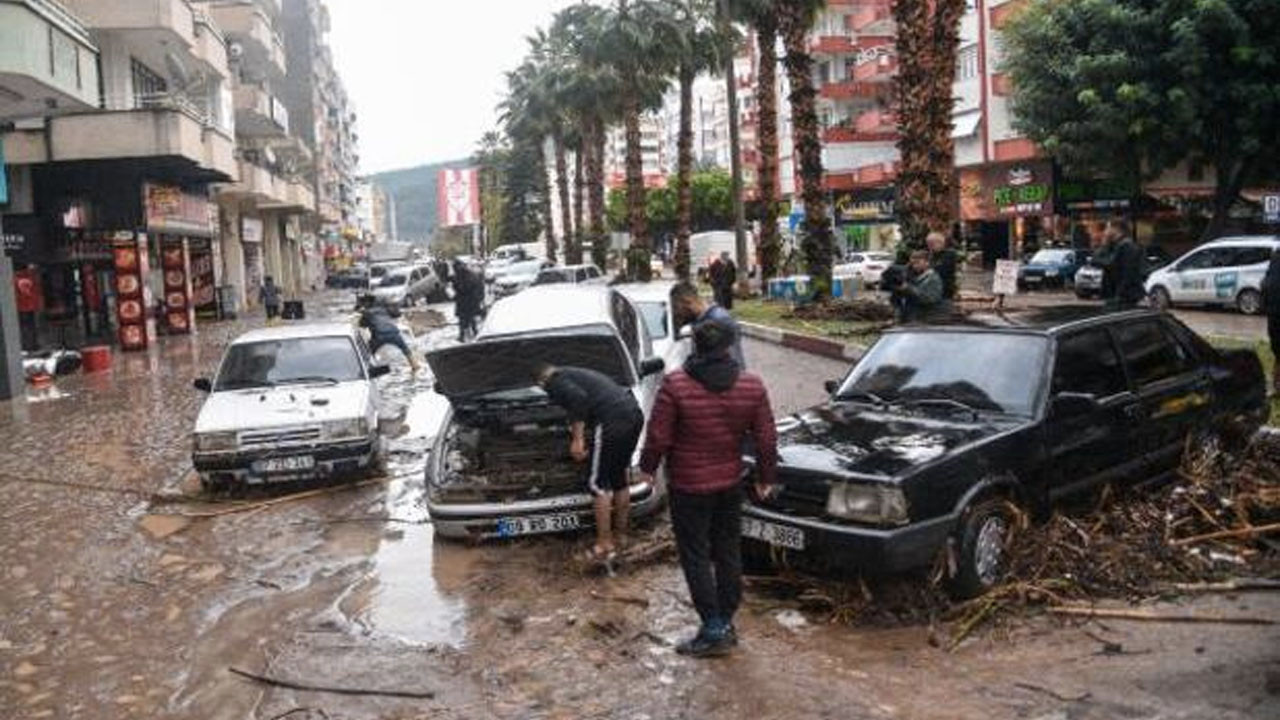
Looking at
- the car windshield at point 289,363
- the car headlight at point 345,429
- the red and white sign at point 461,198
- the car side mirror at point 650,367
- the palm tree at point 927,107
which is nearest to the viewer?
the car side mirror at point 650,367

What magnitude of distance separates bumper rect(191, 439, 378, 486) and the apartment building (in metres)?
15.1

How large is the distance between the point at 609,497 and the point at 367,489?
400 centimetres

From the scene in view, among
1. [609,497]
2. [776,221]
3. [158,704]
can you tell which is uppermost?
[776,221]

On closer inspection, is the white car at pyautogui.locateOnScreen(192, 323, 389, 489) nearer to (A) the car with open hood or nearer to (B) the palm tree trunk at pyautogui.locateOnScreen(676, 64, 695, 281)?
(A) the car with open hood

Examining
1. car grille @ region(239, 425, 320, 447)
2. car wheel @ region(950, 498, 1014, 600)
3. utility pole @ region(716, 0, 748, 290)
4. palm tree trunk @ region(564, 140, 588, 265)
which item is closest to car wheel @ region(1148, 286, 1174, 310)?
utility pole @ region(716, 0, 748, 290)

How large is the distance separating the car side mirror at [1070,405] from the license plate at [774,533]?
69.0 inches

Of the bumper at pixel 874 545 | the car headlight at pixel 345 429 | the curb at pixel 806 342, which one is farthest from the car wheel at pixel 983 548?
the curb at pixel 806 342

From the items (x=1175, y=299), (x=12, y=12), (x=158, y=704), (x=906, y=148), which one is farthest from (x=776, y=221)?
(x=158, y=704)

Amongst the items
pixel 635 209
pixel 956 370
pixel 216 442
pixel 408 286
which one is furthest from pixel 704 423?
pixel 408 286

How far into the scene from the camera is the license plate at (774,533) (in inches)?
257

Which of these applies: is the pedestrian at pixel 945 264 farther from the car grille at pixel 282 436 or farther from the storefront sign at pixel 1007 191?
the storefront sign at pixel 1007 191

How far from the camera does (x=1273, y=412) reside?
10.3 meters

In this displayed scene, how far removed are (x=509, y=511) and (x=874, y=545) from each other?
3.17 meters

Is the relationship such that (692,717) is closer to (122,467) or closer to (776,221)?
(122,467)
